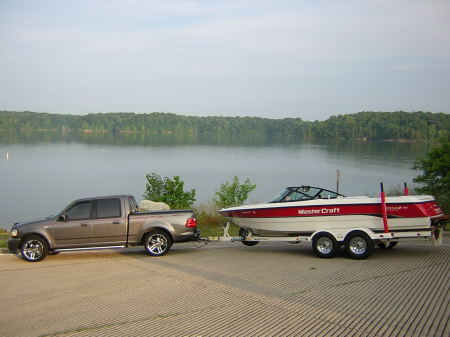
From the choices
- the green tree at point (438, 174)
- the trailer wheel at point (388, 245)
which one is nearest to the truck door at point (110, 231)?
the trailer wheel at point (388, 245)

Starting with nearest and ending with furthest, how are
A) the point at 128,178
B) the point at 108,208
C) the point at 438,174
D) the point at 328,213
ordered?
1. the point at 328,213
2. the point at 108,208
3. the point at 438,174
4. the point at 128,178

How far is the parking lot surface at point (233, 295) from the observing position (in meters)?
6.60

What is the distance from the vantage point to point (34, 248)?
12719mm

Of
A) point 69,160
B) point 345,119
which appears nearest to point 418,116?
point 345,119

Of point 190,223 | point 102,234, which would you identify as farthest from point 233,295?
point 102,234

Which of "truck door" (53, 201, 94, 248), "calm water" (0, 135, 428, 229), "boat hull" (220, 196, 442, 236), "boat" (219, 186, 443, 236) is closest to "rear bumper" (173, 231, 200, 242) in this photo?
"boat" (219, 186, 443, 236)

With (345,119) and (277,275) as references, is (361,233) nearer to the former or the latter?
(277,275)

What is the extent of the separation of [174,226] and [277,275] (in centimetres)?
393

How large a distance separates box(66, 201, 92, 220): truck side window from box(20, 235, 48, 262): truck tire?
901mm

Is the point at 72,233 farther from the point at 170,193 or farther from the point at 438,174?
the point at 438,174

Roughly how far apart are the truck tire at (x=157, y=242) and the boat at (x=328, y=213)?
6.04 feet

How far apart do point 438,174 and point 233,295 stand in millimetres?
16430

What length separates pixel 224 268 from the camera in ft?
34.3

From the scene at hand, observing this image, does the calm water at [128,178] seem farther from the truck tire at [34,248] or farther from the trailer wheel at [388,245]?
the trailer wheel at [388,245]
